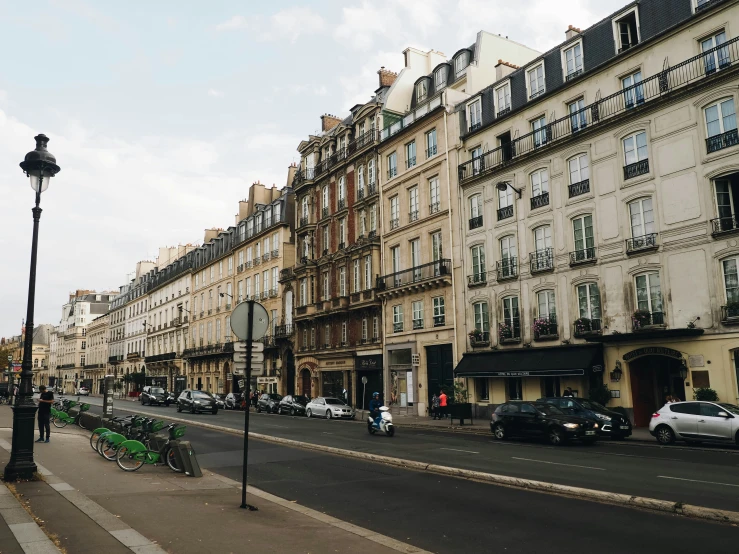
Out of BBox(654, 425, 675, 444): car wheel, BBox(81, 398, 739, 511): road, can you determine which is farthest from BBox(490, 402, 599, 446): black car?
BBox(654, 425, 675, 444): car wheel

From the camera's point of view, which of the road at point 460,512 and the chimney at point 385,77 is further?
the chimney at point 385,77

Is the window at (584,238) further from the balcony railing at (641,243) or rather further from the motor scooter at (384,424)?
the motor scooter at (384,424)

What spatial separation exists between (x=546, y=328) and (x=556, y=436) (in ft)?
32.8

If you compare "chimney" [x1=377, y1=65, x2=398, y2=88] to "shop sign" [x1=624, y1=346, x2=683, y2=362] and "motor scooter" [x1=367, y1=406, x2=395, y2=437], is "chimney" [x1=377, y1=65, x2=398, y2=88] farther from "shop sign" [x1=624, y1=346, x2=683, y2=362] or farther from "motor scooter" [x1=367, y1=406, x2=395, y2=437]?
"motor scooter" [x1=367, y1=406, x2=395, y2=437]

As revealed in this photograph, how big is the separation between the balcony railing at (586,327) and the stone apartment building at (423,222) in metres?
8.29

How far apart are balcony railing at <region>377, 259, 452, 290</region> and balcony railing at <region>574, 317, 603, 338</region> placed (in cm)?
928

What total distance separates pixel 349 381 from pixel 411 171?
15005 millimetres

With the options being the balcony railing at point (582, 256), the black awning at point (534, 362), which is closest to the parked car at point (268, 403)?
the black awning at point (534, 362)

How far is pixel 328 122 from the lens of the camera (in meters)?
54.1

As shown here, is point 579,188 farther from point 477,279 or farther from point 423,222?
point 423,222

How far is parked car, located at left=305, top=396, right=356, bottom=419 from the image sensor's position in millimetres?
35281

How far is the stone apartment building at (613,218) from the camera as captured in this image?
22875mm

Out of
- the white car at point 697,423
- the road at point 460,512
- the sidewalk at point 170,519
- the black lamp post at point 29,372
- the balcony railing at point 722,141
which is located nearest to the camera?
the sidewalk at point 170,519

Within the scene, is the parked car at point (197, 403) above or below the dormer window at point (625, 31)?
below
